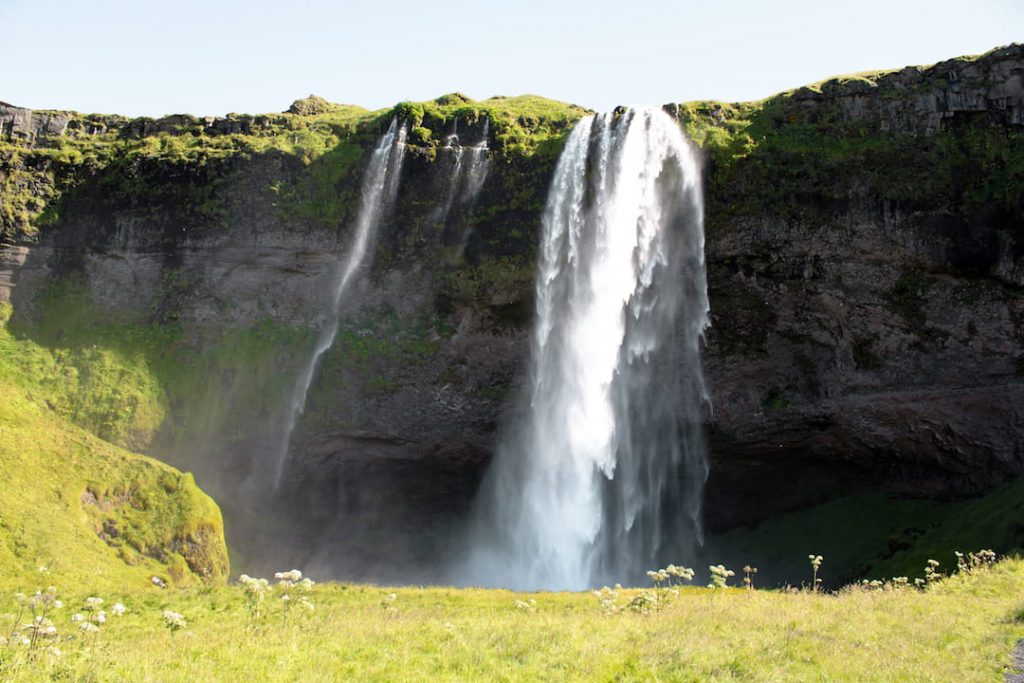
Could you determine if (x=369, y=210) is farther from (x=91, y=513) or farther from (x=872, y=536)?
(x=872, y=536)

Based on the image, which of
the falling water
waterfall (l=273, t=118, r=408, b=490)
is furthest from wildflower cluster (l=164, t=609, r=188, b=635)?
the falling water

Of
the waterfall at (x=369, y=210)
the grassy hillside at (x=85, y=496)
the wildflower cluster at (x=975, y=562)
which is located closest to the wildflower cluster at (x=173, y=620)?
the grassy hillside at (x=85, y=496)

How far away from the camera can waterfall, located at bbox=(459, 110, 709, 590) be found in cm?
3662

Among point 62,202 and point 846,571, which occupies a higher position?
point 62,202

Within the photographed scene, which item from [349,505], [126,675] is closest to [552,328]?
[349,505]

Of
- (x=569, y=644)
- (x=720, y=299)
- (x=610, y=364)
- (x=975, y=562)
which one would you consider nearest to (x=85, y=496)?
(x=610, y=364)

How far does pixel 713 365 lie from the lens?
1501 inches

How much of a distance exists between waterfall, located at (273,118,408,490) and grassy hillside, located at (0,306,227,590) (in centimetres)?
854

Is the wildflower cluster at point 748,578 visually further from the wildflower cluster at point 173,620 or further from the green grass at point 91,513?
the green grass at point 91,513

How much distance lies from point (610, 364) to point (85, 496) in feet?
72.3

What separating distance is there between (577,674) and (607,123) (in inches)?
1192

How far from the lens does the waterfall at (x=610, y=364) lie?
36.6m

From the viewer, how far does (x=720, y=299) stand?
123 ft

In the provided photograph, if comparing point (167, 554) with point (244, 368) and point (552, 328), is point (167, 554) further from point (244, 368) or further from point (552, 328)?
point (552, 328)
